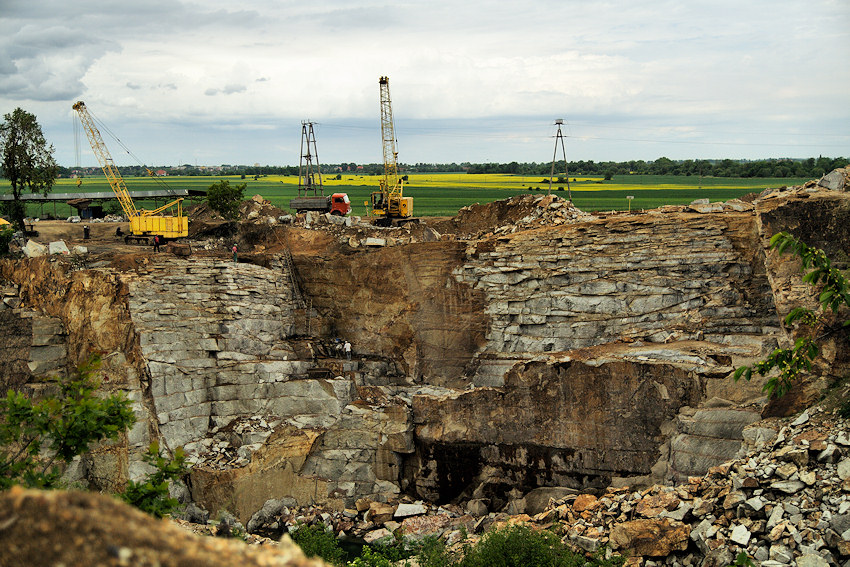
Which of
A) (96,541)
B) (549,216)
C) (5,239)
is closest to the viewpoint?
(96,541)

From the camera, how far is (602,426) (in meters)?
22.8

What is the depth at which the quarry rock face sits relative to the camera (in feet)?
74.6

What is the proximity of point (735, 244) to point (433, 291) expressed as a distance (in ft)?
37.5

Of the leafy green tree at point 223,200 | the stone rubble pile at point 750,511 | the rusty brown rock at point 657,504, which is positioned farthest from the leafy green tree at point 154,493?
the leafy green tree at point 223,200

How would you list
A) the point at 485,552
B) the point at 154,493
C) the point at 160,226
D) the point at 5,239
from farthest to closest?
the point at 160,226 < the point at 5,239 < the point at 485,552 < the point at 154,493

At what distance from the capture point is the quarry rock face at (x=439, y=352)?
74.6ft

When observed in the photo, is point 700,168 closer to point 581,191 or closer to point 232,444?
point 581,191

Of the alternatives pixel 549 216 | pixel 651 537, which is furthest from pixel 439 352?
pixel 651 537

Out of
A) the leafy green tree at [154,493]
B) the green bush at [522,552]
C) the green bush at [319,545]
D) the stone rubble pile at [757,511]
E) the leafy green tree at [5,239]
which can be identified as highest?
the leafy green tree at [5,239]

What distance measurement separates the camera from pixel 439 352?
94.3ft

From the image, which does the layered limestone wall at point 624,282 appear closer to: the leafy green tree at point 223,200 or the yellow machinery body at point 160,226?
the yellow machinery body at point 160,226

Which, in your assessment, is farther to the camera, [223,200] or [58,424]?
[223,200]

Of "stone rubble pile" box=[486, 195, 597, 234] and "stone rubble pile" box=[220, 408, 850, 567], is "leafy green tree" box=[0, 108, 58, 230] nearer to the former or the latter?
"stone rubble pile" box=[486, 195, 597, 234]

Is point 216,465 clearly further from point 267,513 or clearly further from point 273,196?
point 273,196
